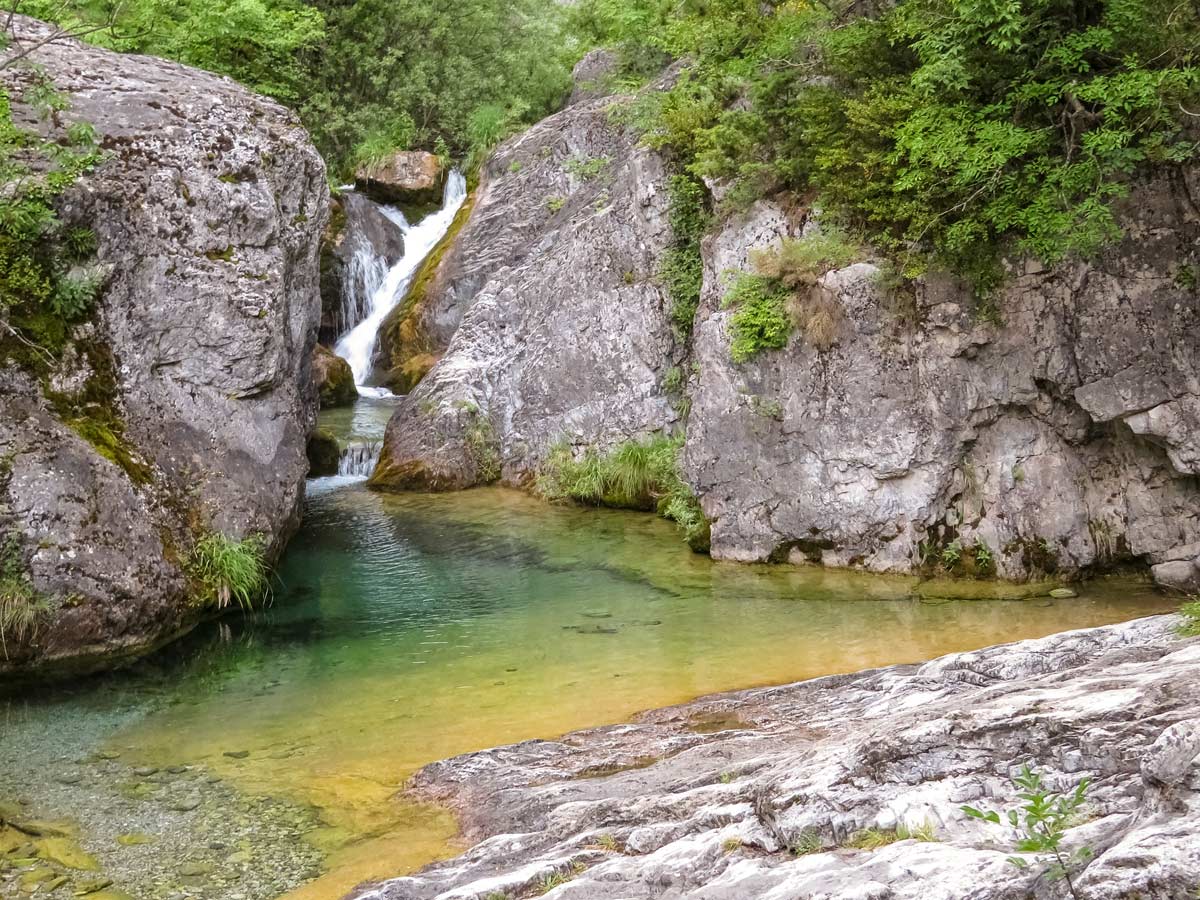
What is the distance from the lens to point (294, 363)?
12.5 metres

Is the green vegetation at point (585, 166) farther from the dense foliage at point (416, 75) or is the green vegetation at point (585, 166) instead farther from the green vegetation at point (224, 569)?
the green vegetation at point (224, 569)

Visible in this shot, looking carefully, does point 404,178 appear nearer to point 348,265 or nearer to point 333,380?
point 348,265

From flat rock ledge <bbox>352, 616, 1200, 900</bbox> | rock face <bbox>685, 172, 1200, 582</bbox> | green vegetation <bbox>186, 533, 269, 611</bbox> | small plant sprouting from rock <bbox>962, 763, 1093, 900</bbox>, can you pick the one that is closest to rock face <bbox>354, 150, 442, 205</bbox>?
rock face <bbox>685, 172, 1200, 582</bbox>

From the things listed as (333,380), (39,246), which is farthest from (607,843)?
(333,380)

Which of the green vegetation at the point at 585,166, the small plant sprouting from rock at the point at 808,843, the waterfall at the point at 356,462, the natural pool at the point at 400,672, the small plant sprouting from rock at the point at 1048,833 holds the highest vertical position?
the green vegetation at the point at 585,166

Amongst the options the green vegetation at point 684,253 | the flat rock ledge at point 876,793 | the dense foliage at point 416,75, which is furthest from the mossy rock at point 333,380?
the flat rock ledge at point 876,793

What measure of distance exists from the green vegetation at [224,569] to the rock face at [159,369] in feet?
0.45

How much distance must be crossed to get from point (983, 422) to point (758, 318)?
287 centimetres

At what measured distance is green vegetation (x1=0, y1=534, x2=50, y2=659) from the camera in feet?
28.9

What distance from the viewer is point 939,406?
443 inches

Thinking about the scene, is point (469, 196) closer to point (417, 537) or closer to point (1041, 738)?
point (417, 537)

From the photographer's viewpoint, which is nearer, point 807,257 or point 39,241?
point 39,241

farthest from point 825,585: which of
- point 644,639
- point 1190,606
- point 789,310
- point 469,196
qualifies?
point 469,196

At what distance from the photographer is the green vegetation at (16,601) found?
28.9 feet
